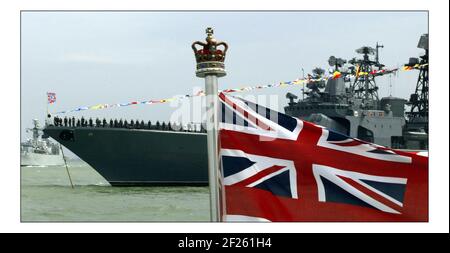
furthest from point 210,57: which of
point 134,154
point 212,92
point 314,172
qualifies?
point 134,154

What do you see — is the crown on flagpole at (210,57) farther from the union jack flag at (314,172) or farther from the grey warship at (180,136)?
the grey warship at (180,136)

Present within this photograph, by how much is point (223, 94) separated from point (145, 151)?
3110 cm

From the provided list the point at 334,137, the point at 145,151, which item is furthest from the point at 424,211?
the point at 145,151

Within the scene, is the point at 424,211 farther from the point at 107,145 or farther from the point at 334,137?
the point at 107,145

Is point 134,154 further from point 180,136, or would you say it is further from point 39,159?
point 39,159

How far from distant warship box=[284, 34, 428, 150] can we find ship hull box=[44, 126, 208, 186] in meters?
8.97

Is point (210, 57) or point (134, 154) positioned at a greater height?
point (210, 57)

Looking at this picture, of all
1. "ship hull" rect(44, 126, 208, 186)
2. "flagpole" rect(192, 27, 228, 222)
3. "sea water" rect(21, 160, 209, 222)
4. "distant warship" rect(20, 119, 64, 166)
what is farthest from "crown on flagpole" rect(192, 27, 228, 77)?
"distant warship" rect(20, 119, 64, 166)

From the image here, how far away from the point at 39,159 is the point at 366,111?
276 ft

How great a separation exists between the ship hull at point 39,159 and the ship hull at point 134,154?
249ft

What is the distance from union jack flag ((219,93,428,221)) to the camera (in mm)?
5402

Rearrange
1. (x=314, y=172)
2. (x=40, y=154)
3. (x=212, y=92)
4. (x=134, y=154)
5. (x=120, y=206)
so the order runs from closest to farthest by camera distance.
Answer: (x=212, y=92) → (x=314, y=172) → (x=120, y=206) → (x=134, y=154) → (x=40, y=154)

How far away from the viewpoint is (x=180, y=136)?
37.1 metres

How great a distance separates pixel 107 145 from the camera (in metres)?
36.2
